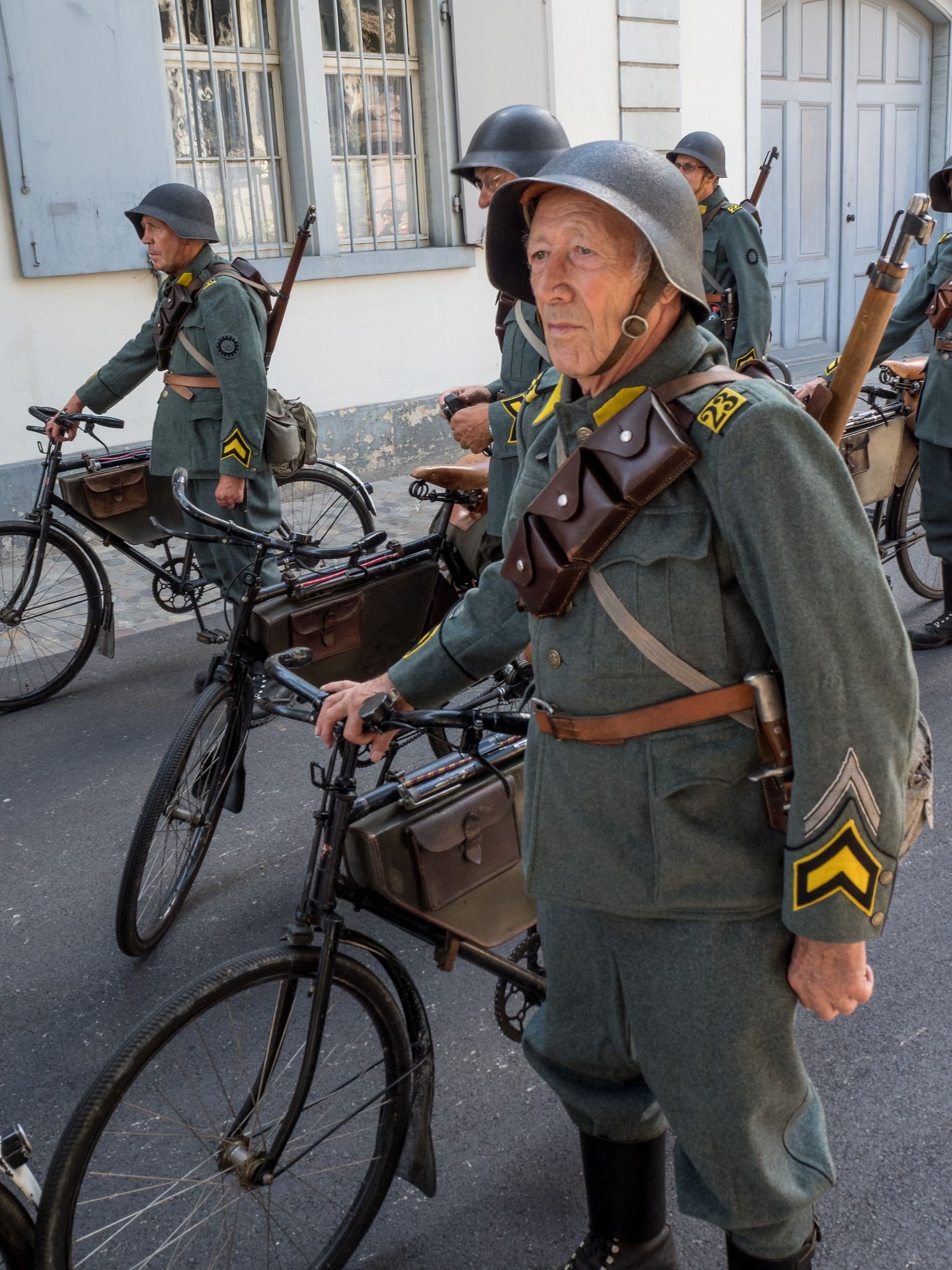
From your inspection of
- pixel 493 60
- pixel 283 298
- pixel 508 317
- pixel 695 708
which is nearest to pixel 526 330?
pixel 508 317

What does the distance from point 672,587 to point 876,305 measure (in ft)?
1.73

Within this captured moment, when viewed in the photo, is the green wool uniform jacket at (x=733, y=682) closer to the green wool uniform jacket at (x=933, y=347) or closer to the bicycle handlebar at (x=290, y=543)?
the bicycle handlebar at (x=290, y=543)

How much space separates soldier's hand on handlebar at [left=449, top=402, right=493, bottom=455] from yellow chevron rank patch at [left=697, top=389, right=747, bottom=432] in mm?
2561

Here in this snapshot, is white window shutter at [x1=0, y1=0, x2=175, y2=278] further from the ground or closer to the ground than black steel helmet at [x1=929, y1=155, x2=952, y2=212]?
further from the ground

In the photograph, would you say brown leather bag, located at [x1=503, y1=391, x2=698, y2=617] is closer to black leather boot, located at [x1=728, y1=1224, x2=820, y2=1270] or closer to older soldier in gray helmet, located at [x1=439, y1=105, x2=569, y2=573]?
black leather boot, located at [x1=728, y1=1224, x2=820, y2=1270]

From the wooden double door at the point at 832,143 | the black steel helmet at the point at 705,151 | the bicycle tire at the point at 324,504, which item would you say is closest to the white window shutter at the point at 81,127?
the bicycle tire at the point at 324,504

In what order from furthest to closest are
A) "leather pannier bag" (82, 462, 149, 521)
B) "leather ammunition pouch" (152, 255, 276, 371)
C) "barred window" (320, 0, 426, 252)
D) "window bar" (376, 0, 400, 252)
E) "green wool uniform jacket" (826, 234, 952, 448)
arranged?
1. "window bar" (376, 0, 400, 252)
2. "barred window" (320, 0, 426, 252)
3. "leather pannier bag" (82, 462, 149, 521)
4. "green wool uniform jacket" (826, 234, 952, 448)
5. "leather ammunition pouch" (152, 255, 276, 371)

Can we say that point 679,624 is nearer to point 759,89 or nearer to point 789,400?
A: point 789,400

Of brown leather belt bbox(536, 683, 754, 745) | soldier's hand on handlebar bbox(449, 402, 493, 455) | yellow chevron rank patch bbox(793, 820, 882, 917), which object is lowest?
yellow chevron rank patch bbox(793, 820, 882, 917)

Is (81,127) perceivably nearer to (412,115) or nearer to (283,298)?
(283,298)

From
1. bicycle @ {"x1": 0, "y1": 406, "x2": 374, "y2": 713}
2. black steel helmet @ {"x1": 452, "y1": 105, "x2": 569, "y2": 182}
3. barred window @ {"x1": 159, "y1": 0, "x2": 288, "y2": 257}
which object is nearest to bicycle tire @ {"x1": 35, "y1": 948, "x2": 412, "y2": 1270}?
bicycle @ {"x1": 0, "y1": 406, "x2": 374, "y2": 713}

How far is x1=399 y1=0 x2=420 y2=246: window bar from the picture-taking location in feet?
30.2

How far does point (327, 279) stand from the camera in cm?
886

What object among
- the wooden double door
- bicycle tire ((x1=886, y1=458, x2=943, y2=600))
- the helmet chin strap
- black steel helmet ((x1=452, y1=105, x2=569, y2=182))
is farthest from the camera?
the wooden double door
